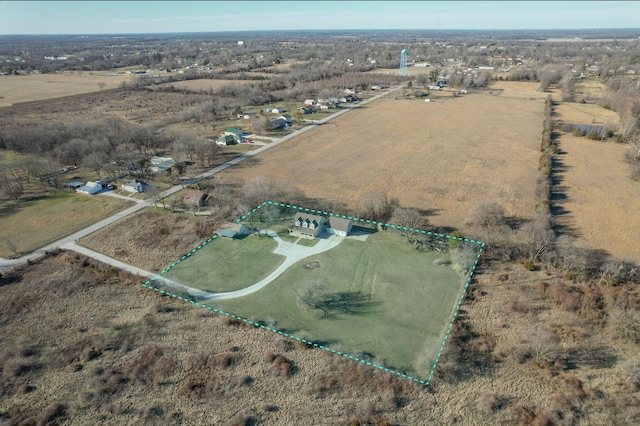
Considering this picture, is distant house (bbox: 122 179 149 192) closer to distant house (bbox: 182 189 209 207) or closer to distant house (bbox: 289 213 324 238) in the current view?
distant house (bbox: 182 189 209 207)

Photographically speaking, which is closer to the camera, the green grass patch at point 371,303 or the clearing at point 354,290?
the green grass patch at point 371,303

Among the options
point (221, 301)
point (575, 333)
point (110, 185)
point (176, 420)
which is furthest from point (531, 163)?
point (110, 185)

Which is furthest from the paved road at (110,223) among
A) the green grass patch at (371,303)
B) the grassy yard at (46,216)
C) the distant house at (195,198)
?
the green grass patch at (371,303)

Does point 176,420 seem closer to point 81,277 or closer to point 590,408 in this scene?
point 81,277

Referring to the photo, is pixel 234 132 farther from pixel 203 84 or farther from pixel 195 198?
pixel 203 84

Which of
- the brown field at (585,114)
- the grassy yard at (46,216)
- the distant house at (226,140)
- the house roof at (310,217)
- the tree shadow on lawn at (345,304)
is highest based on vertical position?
the brown field at (585,114)

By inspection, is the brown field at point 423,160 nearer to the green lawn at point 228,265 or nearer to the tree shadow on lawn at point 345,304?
the green lawn at point 228,265

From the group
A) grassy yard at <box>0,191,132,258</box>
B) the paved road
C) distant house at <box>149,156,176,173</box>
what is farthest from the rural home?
distant house at <box>149,156,176,173</box>

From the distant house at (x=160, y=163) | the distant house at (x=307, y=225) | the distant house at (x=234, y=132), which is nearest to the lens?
the distant house at (x=307, y=225)
